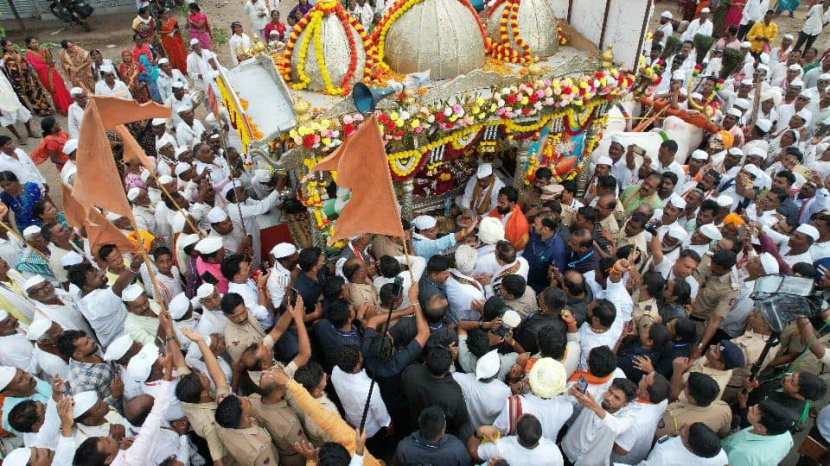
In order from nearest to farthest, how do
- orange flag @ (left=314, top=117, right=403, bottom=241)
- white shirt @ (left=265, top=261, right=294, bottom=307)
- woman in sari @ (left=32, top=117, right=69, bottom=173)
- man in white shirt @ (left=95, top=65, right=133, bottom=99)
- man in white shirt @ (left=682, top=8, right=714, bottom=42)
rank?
1. orange flag @ (left=314, top=117, right=403, bottom=241)
2. white shirt @ (left=265, top=261, right=294, bottom=307)
3. woman in sari @ (left=32, top=117, right=69, bottom=173)
4. man in white shirt @ (left=95, top=65, right=133, bottom=99)
5. man in white shirt @ (left=682, top=8, right=714, bottom=42)

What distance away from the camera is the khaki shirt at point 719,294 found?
5012 mm

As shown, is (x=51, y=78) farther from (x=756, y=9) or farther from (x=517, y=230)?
(x=756, y=9)

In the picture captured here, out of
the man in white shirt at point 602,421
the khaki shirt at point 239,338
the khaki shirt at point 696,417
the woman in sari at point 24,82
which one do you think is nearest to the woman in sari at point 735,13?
the khaki shirt at point 696,417

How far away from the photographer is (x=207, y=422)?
3721mm

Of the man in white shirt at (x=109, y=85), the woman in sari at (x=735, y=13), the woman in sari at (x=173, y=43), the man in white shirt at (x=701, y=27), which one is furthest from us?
the woman in sari at (x=735, y=13)

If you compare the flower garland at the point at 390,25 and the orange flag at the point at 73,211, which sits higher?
the flower garland at the point at 390,25

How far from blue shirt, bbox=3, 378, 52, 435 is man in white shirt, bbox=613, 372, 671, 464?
4272 mm

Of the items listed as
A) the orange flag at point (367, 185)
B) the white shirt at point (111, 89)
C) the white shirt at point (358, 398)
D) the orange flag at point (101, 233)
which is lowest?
the white shirt at point (358, 398)

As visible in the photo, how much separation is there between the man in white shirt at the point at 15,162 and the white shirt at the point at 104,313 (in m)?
3.56

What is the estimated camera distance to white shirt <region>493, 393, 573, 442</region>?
3744 mm

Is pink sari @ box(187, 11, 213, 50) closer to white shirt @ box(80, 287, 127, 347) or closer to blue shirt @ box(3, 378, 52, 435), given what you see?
white shirt @ box(80, 287, 127, 347)

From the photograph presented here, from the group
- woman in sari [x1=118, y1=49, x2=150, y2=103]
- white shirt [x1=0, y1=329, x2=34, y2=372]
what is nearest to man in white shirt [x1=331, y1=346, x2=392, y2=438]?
white shirt [x1=0, y1=329, x2=34, y2=372]

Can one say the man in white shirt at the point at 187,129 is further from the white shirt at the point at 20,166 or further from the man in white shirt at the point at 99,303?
the man in white shirt at the point at 99,303

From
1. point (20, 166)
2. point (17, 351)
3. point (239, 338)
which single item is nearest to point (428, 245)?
point (239, 338)
